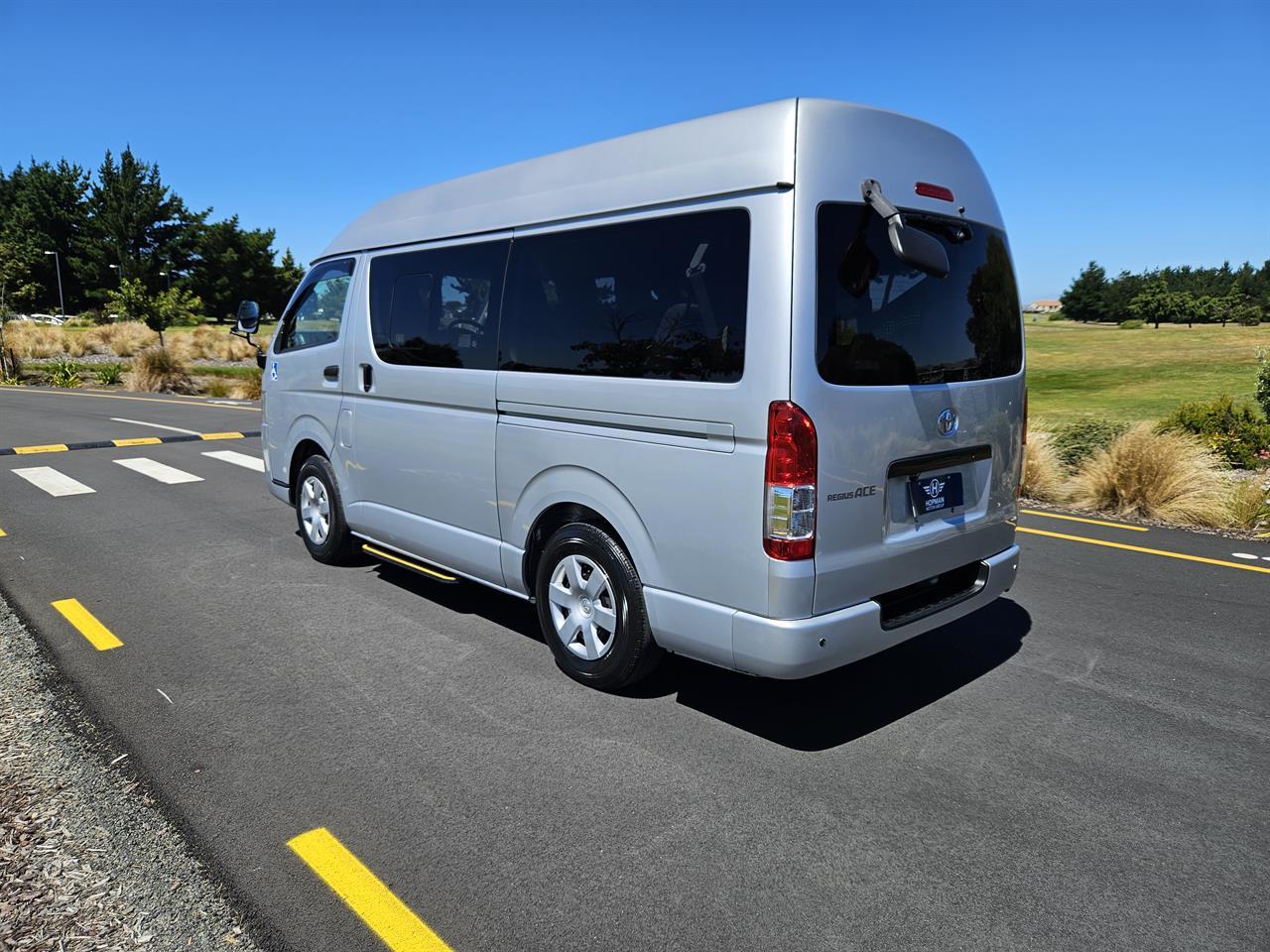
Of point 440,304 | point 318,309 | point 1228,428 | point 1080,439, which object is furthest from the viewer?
point 1228,428

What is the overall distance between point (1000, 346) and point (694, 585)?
1914 mm

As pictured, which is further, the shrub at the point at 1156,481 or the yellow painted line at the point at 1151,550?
the shrub at the point at 1156,481

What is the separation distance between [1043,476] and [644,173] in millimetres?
6944

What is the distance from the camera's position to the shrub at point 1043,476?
9.03 metres

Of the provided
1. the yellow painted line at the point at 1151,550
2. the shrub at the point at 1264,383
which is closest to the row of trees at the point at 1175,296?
the shrub at the point at 1264,383

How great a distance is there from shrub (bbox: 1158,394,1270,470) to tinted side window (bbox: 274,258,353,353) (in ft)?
30.6

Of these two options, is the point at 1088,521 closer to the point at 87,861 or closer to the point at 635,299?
the point at 635,299

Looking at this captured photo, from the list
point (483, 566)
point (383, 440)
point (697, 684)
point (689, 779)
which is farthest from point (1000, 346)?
point (383, 440)

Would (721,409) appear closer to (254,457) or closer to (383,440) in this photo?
(383,440)

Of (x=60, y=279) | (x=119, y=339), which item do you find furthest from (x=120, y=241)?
(x=119, y=339)

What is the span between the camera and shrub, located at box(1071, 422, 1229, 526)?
7.88m

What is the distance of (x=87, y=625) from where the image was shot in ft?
16.7

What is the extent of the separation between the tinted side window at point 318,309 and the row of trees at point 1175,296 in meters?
66.2

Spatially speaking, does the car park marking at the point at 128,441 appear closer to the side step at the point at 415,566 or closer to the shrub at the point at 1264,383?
the side step at the point at 415,566
